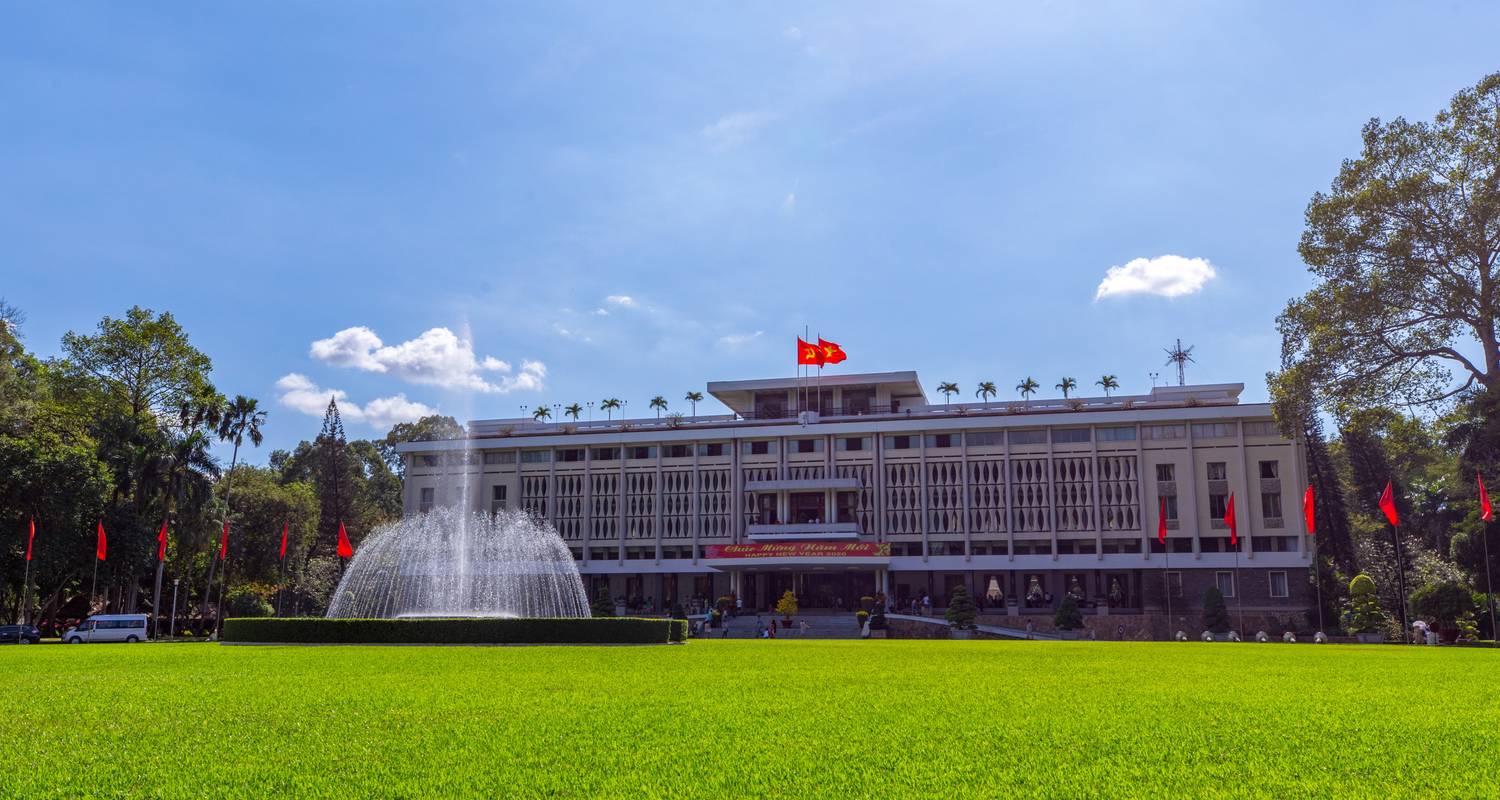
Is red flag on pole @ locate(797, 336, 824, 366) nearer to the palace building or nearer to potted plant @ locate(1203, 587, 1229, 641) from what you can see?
the palace building

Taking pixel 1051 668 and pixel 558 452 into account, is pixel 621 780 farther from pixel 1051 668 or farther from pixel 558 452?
pixel 558 452

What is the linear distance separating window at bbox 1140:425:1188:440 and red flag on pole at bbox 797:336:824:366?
19.4m

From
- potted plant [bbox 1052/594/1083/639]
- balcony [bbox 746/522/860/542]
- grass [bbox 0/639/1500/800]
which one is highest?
balcony [bbox 746/522/860/542]

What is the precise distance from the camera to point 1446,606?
3969 centimetres

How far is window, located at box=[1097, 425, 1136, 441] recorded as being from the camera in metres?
65.9

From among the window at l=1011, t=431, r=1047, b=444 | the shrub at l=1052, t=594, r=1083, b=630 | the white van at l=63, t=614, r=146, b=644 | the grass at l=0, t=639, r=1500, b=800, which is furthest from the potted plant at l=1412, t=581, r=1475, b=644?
the white van at l=63, t=614, r=146, b=644

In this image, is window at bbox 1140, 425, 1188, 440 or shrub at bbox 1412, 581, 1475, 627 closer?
shrub at bbox 1412, 581, 1475, 627

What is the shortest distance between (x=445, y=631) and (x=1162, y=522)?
137 feet

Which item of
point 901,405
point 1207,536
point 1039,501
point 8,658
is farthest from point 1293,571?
point 8,658

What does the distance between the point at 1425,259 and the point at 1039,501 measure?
33129 mm

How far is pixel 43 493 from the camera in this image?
47.8 meters

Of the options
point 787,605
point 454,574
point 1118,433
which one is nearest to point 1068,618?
point 787,605

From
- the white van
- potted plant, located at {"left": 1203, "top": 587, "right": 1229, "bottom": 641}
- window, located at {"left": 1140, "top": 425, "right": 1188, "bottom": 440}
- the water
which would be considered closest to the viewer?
the water

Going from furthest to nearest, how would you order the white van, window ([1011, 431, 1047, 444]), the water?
window ([1011, 431, 1047, 444])
the white van
the water
